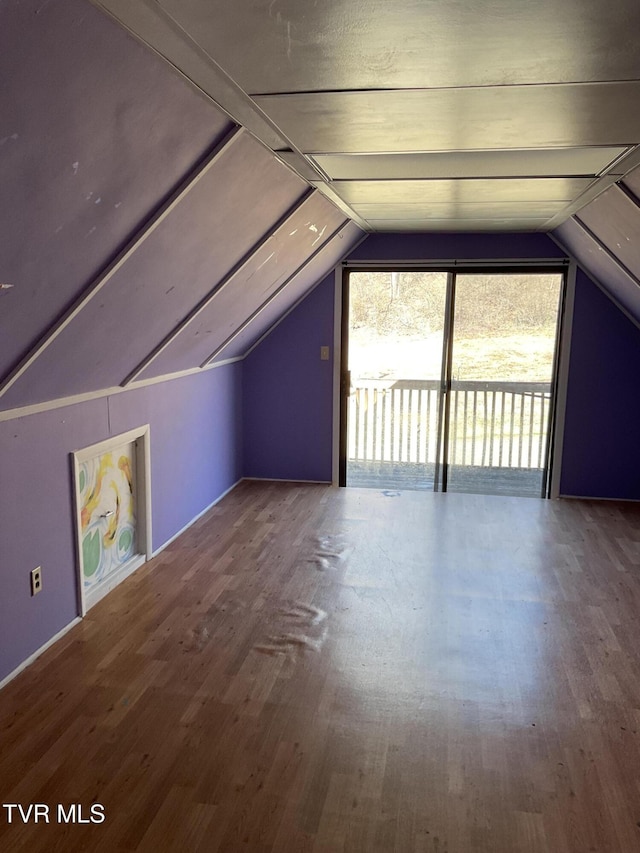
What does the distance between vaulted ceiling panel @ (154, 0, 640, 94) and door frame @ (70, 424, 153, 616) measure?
1.99 metres

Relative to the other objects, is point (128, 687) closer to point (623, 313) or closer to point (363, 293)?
point (363, 293)

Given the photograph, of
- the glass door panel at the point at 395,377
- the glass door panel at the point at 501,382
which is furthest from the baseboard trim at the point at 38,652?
the glass door panel at the point at 501,382

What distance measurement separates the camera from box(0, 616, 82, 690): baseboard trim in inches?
99.9

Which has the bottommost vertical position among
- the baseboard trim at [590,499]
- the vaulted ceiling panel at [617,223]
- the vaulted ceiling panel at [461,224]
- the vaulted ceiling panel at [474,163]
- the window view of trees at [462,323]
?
the baseboard trim at [590,499]

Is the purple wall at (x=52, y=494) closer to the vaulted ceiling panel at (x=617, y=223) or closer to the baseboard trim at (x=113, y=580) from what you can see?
the baseboard trim at (x=113, y=580)

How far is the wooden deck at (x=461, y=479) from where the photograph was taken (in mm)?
5406

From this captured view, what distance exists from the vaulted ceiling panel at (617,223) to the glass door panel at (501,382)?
127 centimetres

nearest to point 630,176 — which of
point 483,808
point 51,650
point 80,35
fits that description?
point 80,35

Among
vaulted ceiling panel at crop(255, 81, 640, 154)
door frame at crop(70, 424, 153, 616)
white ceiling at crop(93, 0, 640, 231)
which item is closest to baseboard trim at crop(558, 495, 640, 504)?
white ceiling at crop(93, 0, 640, 231)

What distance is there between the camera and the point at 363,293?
17.4ft

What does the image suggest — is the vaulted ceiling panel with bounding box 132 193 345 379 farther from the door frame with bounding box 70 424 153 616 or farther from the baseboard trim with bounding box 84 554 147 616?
the baseboard trim with bounding box 84 554 147 616

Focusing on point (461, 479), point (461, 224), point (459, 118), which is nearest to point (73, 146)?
point (459, 118)

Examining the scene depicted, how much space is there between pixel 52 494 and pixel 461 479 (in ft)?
11.8

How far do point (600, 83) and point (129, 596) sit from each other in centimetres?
297
